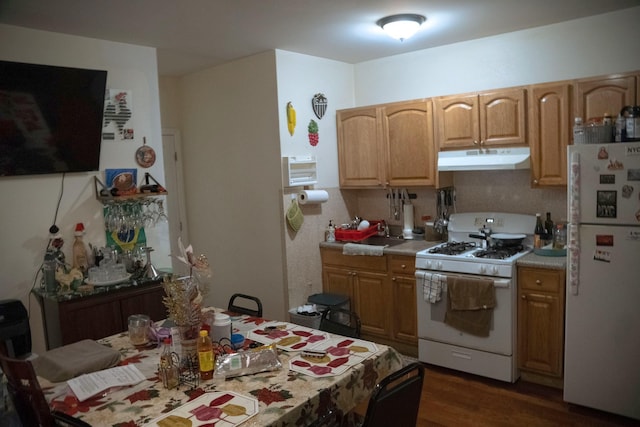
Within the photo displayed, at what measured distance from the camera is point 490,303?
10.9ft

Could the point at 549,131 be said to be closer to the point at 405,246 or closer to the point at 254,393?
the point at 405,246

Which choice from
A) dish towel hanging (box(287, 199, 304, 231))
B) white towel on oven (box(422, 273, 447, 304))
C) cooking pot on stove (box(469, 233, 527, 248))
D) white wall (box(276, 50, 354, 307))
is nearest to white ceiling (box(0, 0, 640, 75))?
white wall (box(276, 50, 354, 307))

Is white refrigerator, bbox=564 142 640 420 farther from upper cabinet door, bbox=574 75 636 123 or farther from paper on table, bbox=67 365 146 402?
paper on table, bbox=67 365 146 402

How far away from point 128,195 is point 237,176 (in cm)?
121

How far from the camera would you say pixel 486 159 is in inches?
145

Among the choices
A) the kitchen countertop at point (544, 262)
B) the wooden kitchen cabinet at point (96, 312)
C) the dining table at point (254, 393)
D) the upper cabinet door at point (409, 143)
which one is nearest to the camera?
the dining table at point (254, 393)

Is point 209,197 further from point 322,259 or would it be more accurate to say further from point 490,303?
point 490,303

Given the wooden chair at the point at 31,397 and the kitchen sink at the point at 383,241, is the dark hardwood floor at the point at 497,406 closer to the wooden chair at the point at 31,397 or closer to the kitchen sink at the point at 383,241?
the kitchen sink at the point at 383,241

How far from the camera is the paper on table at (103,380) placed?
1852 millimetres

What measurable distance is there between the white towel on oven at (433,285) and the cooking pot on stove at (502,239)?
55 centimetres

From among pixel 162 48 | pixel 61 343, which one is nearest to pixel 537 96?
pixel 162 48

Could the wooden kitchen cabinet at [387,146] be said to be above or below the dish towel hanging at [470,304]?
above

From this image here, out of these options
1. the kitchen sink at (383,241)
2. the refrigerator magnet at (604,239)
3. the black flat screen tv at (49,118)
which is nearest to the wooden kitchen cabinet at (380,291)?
the kitchen sink at (383,241)

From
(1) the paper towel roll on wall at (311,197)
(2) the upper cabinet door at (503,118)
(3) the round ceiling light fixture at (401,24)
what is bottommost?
(1) the paper towel roll on wall at (311,197)
